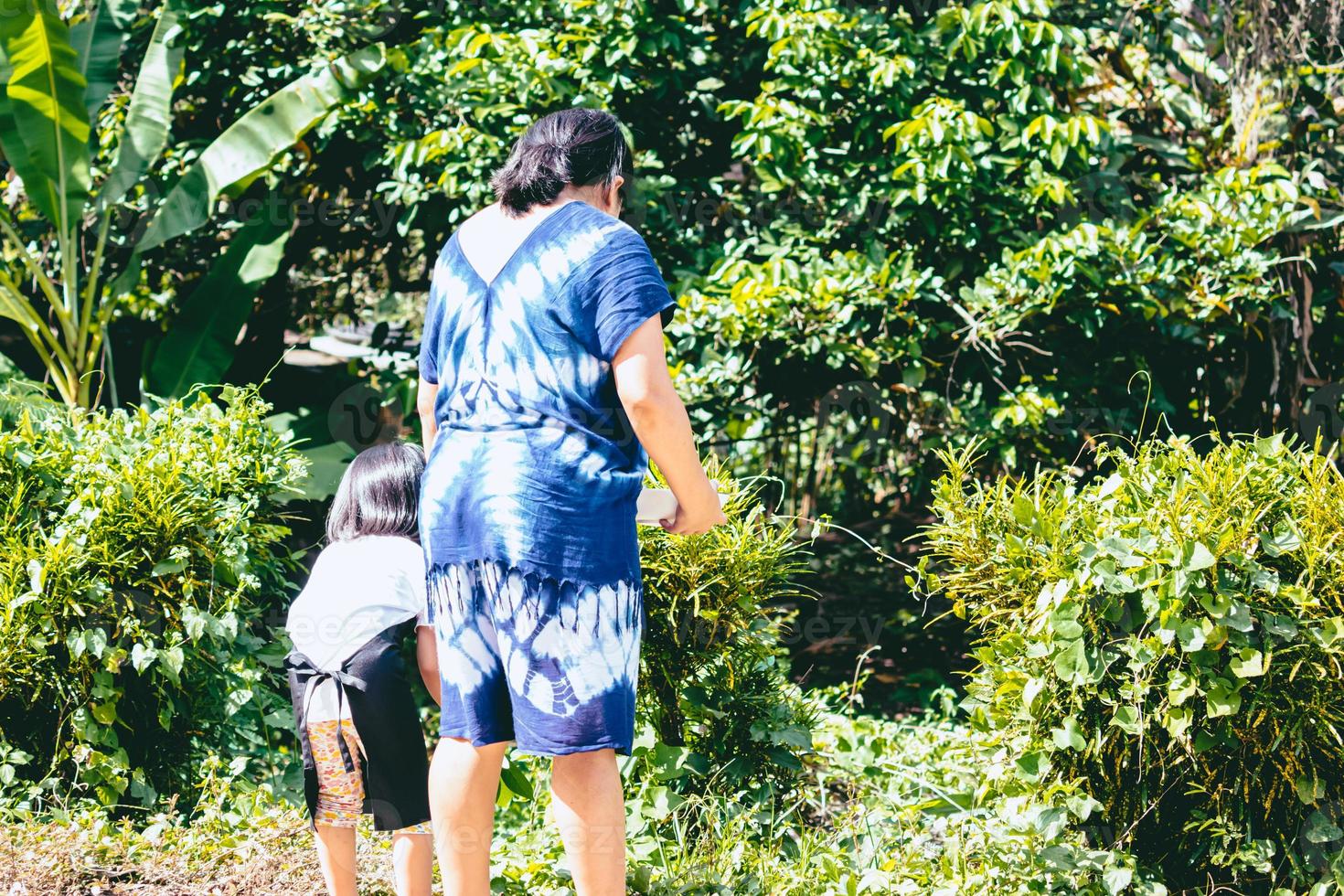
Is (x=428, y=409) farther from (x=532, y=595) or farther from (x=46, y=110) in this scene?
(x=46, y=110)

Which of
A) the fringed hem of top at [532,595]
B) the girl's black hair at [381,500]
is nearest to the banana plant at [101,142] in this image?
the girl's black hair at [381,500]

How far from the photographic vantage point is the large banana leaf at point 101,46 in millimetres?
5719

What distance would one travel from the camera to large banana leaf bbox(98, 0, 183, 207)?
555 centimetres

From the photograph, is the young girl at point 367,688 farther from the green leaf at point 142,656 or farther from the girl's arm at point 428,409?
the green leaf at point 142,656

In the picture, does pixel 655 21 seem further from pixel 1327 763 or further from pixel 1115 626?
pixel 1327 763

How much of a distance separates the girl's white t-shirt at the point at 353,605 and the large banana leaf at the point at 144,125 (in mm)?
3590

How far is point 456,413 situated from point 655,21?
125 inches

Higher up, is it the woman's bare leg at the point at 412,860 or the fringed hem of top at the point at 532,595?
the fringed hem of top at the point at 532,595

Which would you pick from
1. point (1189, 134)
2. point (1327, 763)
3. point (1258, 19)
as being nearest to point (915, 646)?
point (1189, 134)

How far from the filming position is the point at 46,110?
5219mm

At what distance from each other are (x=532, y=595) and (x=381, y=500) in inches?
28.0

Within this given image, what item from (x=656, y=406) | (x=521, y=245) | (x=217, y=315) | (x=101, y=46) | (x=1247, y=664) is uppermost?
(x=101, y=46)

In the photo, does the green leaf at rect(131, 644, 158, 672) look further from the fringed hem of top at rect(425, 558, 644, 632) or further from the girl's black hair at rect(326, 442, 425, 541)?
the fringed hem of top at rect(425, 558, 644, 632)

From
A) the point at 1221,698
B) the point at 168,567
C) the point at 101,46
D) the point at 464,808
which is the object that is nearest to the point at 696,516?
the point at 464,808
